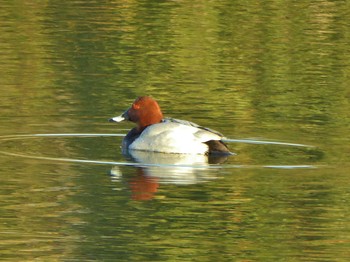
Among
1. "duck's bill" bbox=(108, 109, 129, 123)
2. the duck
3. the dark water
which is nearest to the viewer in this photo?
the dark water

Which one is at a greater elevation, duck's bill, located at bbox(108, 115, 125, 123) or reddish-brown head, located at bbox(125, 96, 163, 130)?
reddish-brown head, located at bbox(125, 96, 163, 130)

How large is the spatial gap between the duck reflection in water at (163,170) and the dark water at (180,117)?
0.03 m

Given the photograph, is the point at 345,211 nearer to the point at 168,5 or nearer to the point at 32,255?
the point at 32,255

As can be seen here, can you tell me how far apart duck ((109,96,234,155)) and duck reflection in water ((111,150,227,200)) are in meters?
0.07

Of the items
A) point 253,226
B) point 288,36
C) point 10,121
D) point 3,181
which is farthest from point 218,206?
point 288,36

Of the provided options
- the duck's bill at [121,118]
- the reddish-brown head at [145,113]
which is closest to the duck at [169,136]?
the reddish-brown head at [145,113]

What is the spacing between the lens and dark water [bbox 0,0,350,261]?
11156 mm

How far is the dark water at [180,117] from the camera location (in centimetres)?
1116

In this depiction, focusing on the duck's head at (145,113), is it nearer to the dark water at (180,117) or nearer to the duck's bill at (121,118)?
the duck's bill at (121,118)

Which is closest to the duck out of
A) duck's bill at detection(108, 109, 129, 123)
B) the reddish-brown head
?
the reddish-brown head

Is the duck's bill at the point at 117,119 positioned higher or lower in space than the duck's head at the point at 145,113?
lower

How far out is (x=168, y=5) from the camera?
31219mm

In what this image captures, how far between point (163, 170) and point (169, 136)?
3.75ft

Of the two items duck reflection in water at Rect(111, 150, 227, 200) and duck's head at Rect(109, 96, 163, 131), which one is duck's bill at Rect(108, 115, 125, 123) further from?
duck reflection in water at Rect(111, 150, 227, 200)
